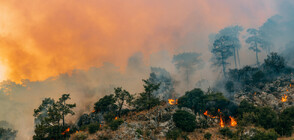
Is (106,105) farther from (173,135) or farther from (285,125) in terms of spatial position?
(285,125)

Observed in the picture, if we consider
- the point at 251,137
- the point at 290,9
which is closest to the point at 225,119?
the point at 251,137

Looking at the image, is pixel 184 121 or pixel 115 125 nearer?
pixel 115 125

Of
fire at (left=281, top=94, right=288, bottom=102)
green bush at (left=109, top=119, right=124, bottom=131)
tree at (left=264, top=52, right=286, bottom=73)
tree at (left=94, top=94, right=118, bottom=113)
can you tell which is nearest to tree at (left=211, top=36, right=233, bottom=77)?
tree at (left=264, top=52, right=286, bottom=73)

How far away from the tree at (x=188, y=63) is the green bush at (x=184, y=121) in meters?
41.4

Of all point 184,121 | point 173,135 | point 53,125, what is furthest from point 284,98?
point 53,125

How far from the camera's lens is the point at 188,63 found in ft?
293

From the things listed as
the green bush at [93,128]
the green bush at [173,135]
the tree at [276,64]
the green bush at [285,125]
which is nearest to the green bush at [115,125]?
the green bush at [93,128]

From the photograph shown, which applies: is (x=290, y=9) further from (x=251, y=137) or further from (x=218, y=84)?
(x=251, y=137)

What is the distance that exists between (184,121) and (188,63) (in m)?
50.9

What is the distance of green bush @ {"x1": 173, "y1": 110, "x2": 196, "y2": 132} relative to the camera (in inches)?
1657

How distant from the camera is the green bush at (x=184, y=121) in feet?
138

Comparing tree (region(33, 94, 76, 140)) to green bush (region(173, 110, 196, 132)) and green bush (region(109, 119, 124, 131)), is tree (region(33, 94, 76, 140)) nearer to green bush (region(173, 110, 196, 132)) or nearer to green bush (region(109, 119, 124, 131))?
green bush (region(109, 119, 124, 131))

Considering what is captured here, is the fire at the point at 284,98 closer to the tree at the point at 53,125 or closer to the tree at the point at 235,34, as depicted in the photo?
the tree at the point at 235,34

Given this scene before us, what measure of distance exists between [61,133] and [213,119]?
41.9 metres
